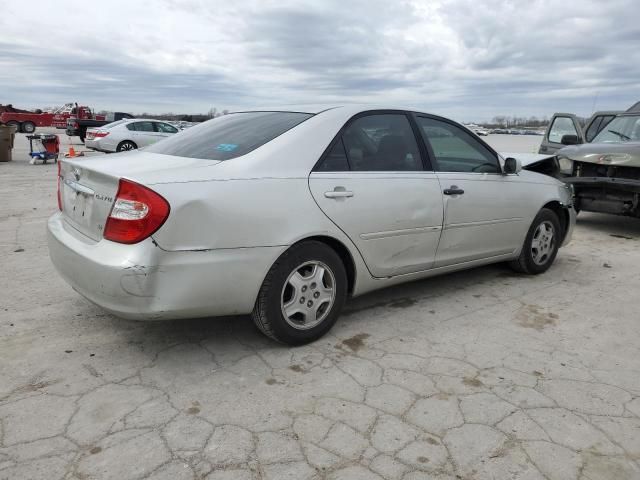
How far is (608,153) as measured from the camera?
720cm

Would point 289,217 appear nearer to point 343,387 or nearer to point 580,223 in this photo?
point 343,387

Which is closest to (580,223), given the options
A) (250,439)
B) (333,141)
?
(333,141)

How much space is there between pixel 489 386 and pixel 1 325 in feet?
10.4

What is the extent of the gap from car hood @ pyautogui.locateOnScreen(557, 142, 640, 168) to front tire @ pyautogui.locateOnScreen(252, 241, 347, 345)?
5423mm

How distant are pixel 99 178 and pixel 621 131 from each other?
797 cm

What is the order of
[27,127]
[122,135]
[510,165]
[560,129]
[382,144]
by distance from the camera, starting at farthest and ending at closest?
Result: [27,127] → [122,135] → [560,129] → [510,165] → [382,144]

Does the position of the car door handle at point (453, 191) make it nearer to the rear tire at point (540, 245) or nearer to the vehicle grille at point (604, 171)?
the rear tire at point (540, 245)

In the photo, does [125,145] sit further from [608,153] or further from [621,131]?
[608,153]

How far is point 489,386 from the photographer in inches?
115

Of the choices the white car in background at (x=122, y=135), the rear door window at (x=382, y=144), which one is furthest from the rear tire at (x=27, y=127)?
the rear door window at (x=382, y=144)

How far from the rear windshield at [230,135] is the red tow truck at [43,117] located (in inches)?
1248

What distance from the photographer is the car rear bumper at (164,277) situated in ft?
8.93

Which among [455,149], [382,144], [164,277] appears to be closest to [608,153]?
[455,149]

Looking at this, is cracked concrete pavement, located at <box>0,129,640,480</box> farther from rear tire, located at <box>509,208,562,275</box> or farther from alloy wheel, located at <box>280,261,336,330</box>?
rear tire, located at <box>509,208,562,275</box>
